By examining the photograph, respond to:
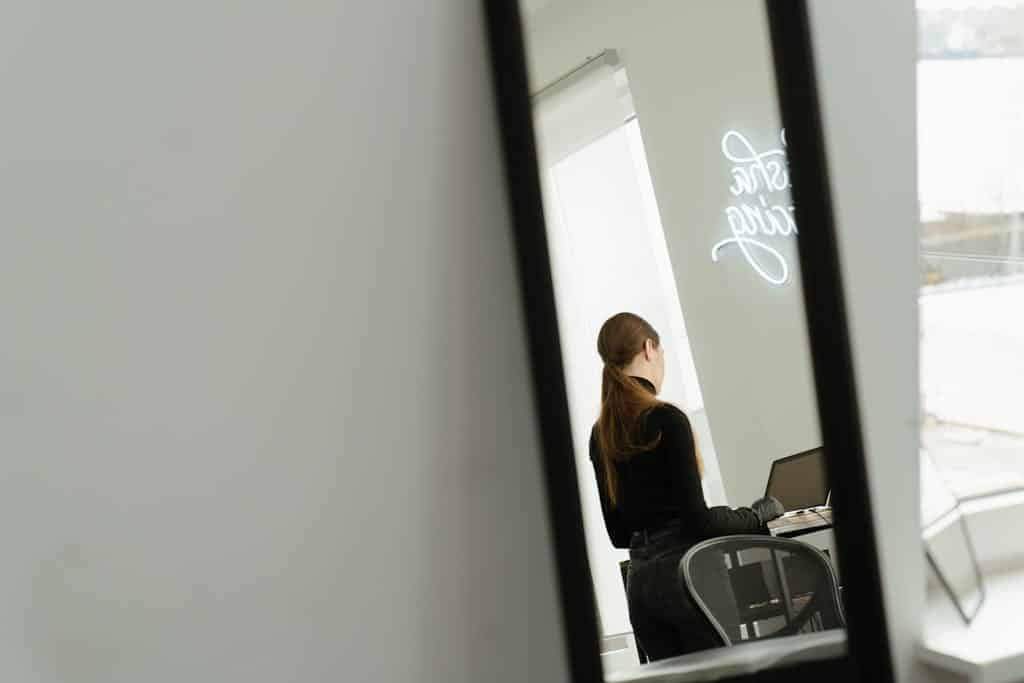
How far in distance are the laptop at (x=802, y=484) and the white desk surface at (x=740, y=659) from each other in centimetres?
18

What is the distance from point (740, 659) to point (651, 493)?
27 cm

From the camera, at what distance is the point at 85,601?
156 centimetres

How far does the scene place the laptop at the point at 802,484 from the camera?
151 centimetres

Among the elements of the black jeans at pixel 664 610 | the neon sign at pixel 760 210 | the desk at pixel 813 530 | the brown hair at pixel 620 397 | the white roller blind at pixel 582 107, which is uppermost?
the white roller blind at pixel 582 107

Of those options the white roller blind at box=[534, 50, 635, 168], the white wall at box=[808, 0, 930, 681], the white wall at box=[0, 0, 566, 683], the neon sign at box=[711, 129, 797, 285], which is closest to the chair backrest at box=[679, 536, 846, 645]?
the white wall at box=[808, 0, 930, 681]

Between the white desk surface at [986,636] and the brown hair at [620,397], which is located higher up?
the brown hair at [620,397]

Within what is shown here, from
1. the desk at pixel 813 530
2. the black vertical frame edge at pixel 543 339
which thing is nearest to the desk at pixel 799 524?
the desk at pixel 813 530

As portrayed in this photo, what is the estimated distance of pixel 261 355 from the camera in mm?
1649

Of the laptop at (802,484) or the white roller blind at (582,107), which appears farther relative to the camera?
the white roller blind at (582,107)

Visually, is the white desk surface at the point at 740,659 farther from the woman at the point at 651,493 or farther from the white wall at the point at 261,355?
the white wall at the point at 261,355

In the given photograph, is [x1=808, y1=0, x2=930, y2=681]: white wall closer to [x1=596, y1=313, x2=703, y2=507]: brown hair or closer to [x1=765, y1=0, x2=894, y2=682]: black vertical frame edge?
[x1=765, y1=0, x2=894, y2=682]: black vertical frame edge

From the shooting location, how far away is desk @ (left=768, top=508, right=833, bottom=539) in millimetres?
1516

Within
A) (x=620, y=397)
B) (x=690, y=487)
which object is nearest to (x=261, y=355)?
(x=620, y=397)

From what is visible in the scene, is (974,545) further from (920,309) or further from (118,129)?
(118,129)
